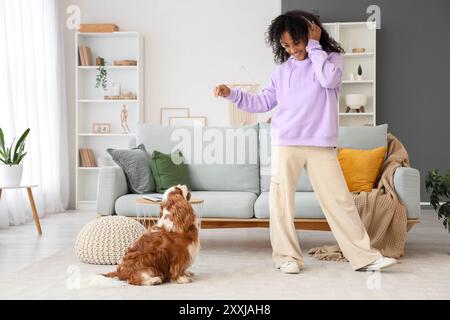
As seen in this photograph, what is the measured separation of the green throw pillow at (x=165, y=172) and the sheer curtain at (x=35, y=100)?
1749mm

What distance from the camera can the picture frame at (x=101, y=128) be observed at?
6922mm

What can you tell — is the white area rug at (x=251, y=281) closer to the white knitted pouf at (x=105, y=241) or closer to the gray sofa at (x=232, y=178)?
the white knitted pouf at (x=105, y=241)

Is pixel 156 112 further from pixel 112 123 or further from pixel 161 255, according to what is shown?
pixel 161 255

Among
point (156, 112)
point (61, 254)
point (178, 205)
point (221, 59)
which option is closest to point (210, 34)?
point (221, 59)

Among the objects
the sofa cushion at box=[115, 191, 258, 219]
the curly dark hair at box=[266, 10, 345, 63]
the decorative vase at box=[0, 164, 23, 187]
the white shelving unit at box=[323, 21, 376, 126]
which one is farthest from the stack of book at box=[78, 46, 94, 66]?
the curly dark hair at box=[266, 10, 345, 63]

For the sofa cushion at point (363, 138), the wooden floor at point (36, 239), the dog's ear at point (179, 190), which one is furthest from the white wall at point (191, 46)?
the dog's ear at point (179, 190)

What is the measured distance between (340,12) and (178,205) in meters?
4.42

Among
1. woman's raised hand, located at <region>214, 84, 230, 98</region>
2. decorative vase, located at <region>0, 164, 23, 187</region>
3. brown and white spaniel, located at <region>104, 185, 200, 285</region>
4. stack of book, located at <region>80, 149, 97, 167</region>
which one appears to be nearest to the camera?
brown and white spaniel, located at <region>104, 185, 200, 285</region>

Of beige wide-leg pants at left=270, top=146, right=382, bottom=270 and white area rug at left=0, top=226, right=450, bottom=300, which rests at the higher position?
beige wide-leg pants at left=270, top=146, right=382, bottom=270

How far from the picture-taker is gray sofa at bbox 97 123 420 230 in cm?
378

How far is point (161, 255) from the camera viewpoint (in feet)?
9.50

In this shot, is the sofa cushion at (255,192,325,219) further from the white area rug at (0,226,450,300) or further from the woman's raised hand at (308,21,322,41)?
the woman's raised hand at (308,21,322,41)

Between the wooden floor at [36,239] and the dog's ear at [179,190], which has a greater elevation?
the dog's ear at [179,190]

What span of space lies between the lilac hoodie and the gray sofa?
704 mm
